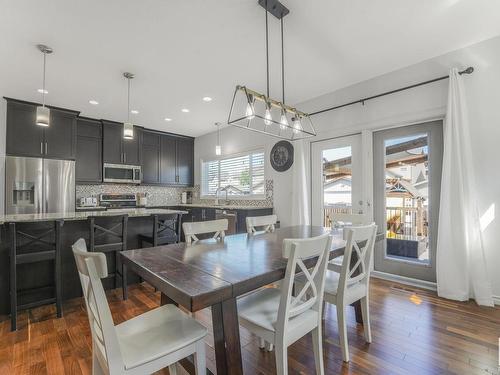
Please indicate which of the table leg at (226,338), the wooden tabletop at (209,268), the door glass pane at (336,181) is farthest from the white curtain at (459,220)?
the table leg at (226,338)

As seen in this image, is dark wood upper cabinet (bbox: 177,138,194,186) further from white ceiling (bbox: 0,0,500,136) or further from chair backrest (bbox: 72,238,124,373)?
chair backrest (bbox: 72,238,124,373)

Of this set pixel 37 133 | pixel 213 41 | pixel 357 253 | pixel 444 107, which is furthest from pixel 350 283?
pixel 37 133

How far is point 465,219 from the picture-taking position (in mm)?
2609

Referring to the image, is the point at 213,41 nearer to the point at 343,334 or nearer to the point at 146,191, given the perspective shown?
the point at 343,334

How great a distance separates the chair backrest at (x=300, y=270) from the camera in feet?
4.13

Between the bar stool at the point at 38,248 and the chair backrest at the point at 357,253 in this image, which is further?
the bar stool at the point at 38,248

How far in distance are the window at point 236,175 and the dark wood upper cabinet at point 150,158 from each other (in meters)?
1.07

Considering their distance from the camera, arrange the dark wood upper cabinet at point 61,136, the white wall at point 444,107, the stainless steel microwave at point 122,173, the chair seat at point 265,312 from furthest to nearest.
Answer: the stainless steel microwave at point 122,173 → the dark wood upper cabinet at point 61,136 → the white wall at point 444,107 → the chair seat at point 265,312

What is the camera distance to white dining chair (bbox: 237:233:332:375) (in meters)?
1.27

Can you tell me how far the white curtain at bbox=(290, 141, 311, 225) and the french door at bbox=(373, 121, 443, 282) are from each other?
0.97m

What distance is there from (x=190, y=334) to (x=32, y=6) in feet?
8.78


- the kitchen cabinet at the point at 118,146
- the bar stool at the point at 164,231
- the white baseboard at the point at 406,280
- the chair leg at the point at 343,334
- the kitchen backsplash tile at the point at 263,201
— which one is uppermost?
the kitchen cabinet at the point at 118,146

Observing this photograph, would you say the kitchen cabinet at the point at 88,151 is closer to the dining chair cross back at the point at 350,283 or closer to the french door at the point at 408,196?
the dining chair cross back at the point at 350,283

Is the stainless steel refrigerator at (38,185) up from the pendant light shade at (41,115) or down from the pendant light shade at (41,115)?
down
